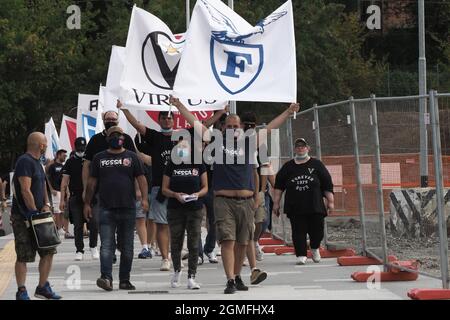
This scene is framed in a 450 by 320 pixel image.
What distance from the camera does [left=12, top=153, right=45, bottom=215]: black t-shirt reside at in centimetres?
1333

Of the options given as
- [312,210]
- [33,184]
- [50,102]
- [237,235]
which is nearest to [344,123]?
[312,210]

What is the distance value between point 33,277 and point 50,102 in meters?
49.8

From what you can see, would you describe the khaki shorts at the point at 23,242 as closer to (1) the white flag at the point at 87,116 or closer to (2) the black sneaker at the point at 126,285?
(2) the black sneaker at the point at 126,285

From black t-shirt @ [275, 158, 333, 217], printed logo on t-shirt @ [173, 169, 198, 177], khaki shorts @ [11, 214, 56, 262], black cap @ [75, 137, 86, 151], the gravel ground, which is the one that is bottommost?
the gravel ground

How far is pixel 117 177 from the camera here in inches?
569

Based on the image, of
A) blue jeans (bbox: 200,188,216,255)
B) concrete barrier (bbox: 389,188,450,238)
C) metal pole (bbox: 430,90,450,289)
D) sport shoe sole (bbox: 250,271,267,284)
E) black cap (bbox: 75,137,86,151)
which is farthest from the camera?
black cap (bbox: 75,137,86,151)

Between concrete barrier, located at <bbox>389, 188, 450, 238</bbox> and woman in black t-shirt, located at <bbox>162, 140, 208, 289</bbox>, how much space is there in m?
2.25

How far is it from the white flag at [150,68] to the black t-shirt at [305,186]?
1.47m

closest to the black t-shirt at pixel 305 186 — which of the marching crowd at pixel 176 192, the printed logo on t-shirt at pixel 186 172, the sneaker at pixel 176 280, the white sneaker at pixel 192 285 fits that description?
the marching crowd at pixel 176 192

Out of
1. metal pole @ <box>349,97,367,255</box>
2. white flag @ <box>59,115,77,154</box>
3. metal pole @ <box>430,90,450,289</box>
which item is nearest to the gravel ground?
metal pole @ <box>349,97,367,255</box>

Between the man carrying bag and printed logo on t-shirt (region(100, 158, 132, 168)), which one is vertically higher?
printed logo on t-shirt (region(100, 158, 132, 168))

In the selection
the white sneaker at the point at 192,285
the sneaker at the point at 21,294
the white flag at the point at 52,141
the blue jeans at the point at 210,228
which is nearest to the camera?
the sneaker at the point at 21,294

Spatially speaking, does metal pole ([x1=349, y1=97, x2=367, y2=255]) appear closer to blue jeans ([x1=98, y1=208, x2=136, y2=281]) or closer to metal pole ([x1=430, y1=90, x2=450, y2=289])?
blue jeans ([x1=98, y1=208, x2=136, y2=281])

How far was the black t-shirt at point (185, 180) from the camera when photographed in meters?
Result: 14.6
